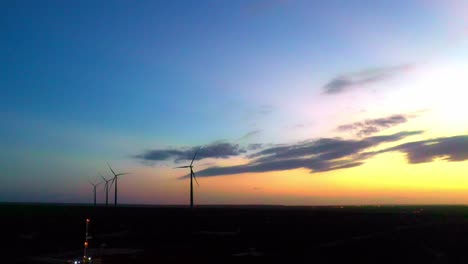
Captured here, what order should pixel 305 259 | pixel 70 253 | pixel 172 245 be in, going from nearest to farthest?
pixel 305 259 → pixel 70 253 → pixel 172 245

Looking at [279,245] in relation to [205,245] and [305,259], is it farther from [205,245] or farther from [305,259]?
[305,259]

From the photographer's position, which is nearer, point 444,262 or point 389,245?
point 444,262

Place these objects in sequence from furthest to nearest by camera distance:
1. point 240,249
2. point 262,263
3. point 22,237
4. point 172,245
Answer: point 22,237 → point 172,245 → point 240,249 → point 262,263

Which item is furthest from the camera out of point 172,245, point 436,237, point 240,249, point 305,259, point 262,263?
point 436,237

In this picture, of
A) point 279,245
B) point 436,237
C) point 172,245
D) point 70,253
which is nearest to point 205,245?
point 172,245

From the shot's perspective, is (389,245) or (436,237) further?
(436,237)

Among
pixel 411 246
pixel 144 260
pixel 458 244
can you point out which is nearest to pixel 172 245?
pixel 144 260

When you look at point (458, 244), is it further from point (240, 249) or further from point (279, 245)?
point (240, 249)

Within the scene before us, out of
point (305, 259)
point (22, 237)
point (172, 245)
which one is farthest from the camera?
point (22, 237)
